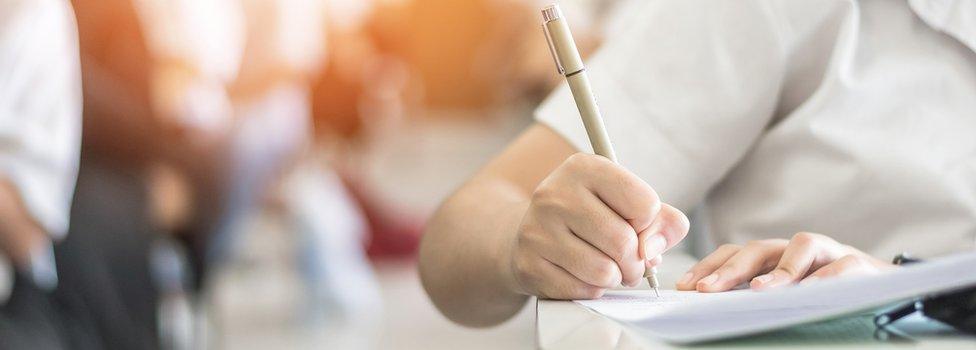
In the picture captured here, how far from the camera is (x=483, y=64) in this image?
4.62 metres

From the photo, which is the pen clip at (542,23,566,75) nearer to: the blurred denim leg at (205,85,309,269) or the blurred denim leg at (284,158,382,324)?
the blurred denim leg at (205,85,309,269)

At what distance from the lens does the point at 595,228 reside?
0.53 meters

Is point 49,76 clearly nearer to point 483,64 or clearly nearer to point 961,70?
point 961,70

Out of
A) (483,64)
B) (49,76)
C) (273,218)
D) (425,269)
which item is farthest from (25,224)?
(483,64)

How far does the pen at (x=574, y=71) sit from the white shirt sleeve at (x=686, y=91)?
0.72 ft

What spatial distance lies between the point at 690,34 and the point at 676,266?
6.9 inches

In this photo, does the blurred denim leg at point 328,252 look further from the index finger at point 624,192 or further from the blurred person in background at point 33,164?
the index finger at point 624,192

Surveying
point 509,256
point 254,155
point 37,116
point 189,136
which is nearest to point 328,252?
point 254,155

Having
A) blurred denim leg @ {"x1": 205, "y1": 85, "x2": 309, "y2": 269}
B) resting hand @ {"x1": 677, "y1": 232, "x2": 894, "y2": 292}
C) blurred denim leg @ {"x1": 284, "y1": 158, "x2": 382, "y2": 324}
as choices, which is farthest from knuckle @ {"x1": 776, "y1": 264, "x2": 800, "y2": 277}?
blurred denim leg @ {"x1": 284, "y1": 158, "x2": 382, "y2": 324}

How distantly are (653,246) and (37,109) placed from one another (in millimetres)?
1393

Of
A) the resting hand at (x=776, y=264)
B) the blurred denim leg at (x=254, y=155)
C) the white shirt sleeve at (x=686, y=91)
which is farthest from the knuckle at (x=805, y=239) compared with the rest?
the blurred denim leg at (x=254, y=155)

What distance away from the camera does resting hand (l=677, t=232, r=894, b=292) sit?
56 cm

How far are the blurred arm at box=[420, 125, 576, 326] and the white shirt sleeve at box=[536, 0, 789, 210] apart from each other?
0.08 ft

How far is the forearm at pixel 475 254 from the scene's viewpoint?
687 mm
